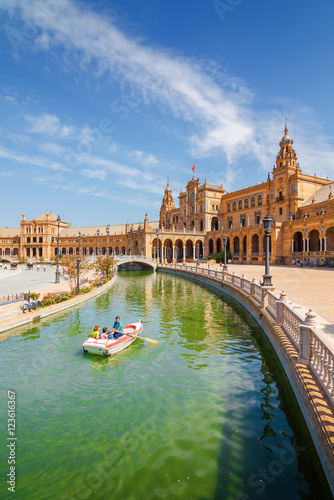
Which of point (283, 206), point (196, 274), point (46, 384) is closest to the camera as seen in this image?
point (46, 384)

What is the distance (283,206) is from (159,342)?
4644 cm

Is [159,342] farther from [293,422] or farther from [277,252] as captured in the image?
→ [277,252]

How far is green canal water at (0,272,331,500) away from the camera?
4625mm

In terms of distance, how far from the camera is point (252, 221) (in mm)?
59094

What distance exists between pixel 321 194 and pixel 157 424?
2077 inches

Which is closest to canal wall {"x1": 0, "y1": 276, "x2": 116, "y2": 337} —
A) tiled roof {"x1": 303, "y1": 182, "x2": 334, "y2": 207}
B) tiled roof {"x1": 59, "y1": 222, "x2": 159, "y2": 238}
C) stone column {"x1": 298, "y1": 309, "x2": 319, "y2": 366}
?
stone column {"x1": 298, "y1": 309, "x2": 319, "y2": 366}

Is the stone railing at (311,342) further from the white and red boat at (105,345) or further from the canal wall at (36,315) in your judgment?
the canal wall at (36,315)

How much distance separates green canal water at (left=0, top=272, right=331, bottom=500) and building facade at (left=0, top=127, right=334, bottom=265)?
2255 centimetres

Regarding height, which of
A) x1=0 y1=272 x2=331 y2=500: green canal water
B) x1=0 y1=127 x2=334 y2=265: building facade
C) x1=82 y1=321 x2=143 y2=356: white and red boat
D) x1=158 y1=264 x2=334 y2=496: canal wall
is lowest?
x1=0 y1=272 x2=331 y2=500: green canal water

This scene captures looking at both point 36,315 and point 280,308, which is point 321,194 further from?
point 36,315

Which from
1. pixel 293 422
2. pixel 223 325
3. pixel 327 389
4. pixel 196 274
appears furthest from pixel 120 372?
pixel 196 274

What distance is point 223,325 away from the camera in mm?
14391

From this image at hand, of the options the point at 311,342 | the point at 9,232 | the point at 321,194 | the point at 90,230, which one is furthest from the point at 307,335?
the point at 9,232

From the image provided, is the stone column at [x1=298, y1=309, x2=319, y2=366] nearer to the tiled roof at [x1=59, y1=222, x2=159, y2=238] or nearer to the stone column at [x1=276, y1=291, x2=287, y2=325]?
the stone column at [x1=276, y1=291, x2=287, y2=325]
